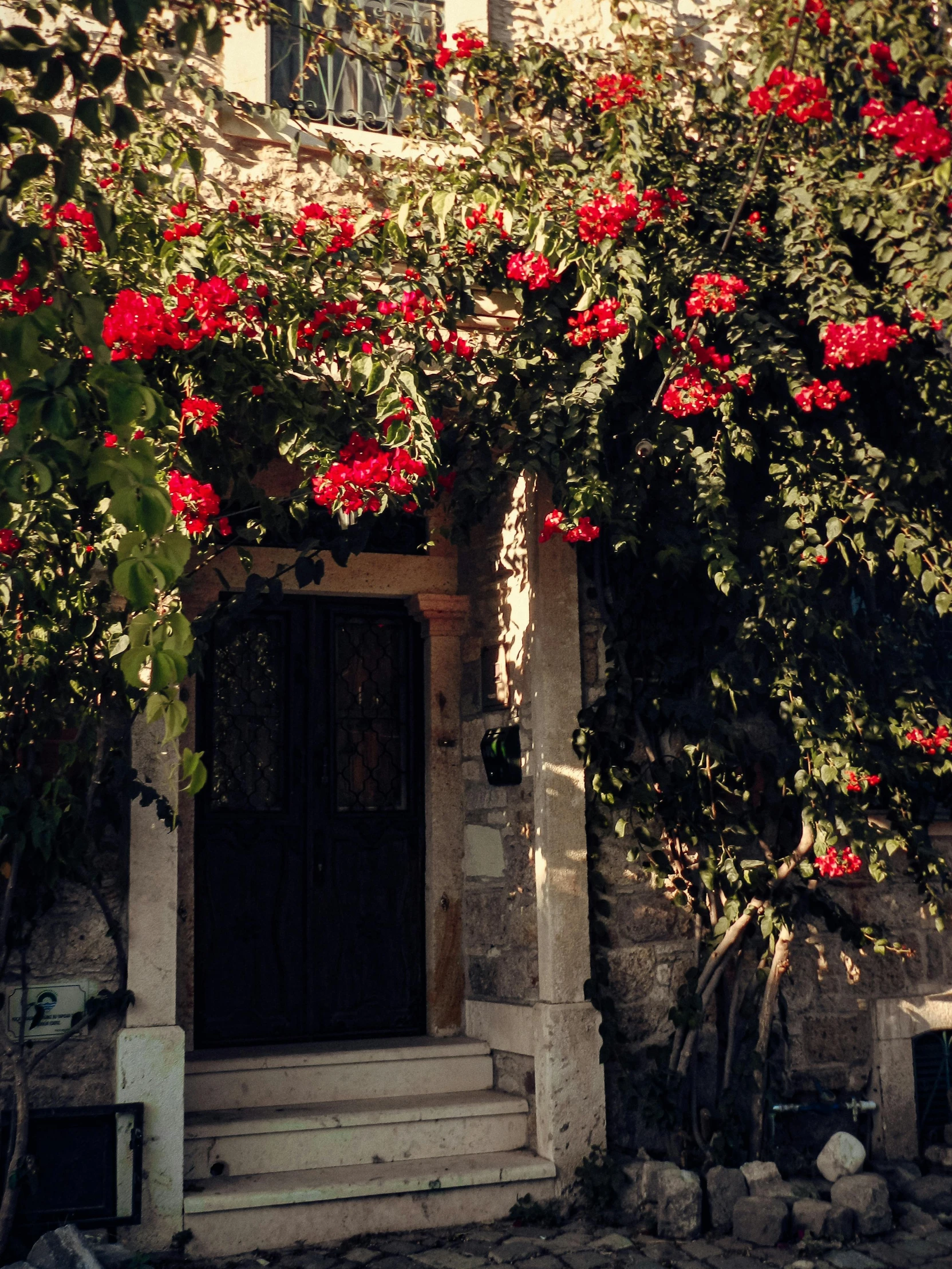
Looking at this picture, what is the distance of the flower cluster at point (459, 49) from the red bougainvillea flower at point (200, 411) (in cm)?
205

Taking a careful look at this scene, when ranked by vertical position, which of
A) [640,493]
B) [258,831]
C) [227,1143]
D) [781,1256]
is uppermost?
[640,493]

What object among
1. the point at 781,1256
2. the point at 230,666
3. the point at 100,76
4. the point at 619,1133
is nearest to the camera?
the point at 100,76

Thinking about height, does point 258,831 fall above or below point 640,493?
below

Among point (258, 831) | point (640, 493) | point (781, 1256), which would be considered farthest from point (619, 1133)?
point (640, 493)

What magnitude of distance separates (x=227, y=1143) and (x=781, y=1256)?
200 cm

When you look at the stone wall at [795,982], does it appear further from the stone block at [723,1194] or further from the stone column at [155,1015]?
the stone column at [155,1015]

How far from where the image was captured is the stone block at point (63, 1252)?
374cm

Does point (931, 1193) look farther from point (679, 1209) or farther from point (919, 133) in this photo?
point (919, 133)

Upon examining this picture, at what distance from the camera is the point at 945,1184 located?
5023 millimetres

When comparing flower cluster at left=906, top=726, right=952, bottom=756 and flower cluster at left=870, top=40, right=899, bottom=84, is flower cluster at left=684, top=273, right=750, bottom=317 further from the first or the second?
flower cluster at left=906, top=726, right=952, bottom=756

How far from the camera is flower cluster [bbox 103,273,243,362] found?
12.7 ft

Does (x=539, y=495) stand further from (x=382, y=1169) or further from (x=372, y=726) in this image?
(x=382, y=1169)

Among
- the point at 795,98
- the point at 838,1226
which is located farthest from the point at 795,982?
the point at 795,98

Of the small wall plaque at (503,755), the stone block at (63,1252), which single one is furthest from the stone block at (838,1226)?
the stone block at (63,1252)
